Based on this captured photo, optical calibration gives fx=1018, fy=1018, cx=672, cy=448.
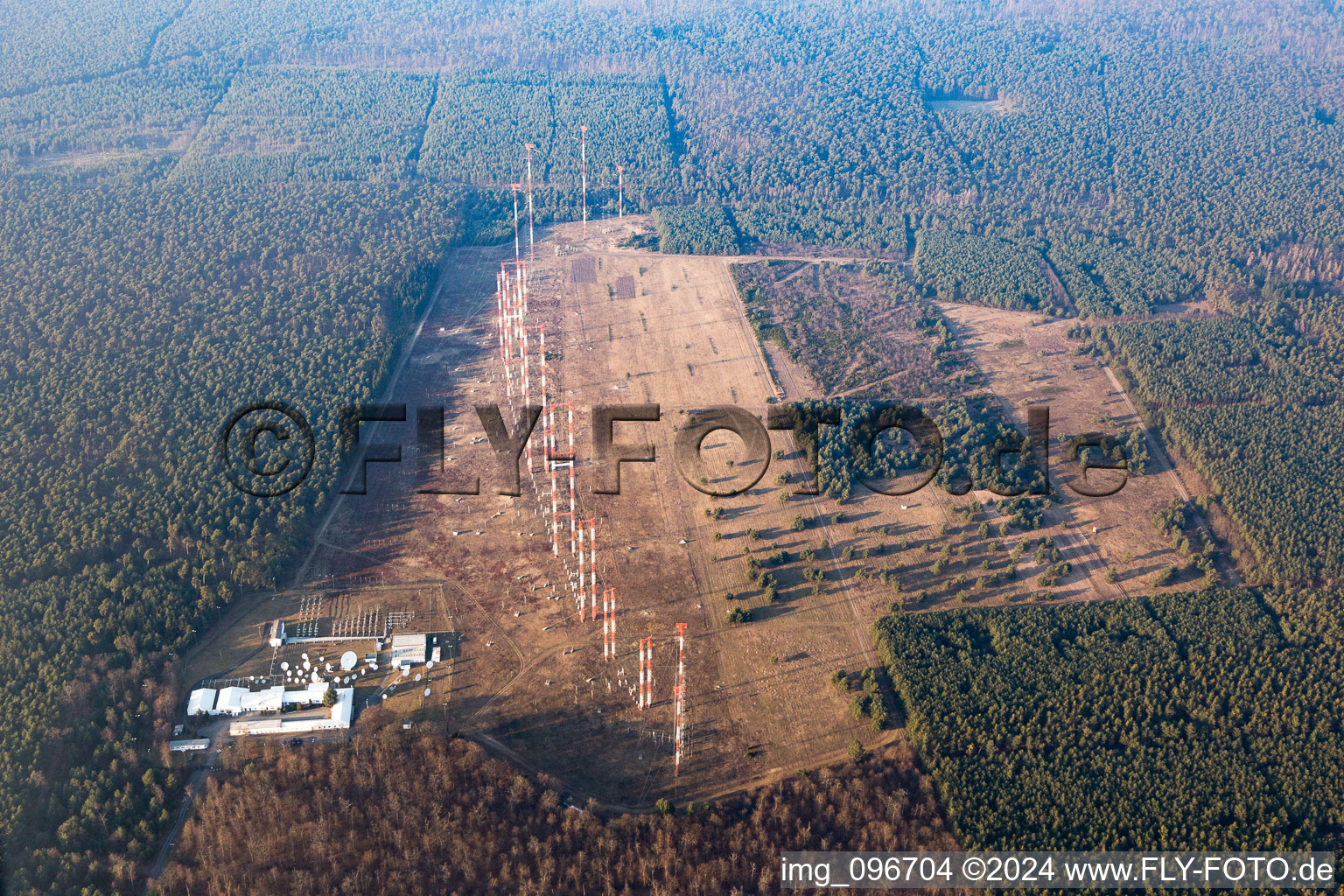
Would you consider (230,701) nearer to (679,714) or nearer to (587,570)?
(587,570)

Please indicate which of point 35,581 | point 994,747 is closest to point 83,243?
point 35,581

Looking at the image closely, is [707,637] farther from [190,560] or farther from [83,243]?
[83,243]

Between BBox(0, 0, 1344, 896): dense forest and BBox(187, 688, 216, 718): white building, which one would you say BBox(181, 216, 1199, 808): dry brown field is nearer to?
BBox(187, 688, 216, 718): white building

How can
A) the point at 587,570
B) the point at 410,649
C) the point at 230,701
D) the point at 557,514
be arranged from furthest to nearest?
the point at 557,514, the point at 587,570, the point at 410,649, the point at 230,701

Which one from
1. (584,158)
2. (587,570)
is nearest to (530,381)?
(587,570)

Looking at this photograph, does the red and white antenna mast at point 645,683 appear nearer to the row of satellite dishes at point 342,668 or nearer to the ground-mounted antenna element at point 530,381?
the row of satellite dishes at point 342,668

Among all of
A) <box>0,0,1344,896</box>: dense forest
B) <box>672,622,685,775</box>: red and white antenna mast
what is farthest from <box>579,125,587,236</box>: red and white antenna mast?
<box>672,622,685,775</box>: red and white antenna mast
